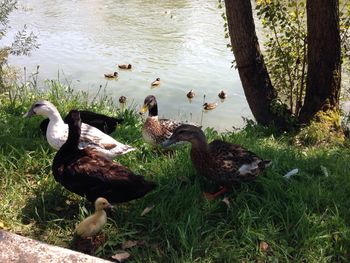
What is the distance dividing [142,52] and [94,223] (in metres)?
10.3

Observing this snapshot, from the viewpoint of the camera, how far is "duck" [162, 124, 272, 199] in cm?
432

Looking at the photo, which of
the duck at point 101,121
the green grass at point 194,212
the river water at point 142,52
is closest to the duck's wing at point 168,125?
the duck at point 101,121

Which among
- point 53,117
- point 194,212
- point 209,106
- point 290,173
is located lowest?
point 209,106

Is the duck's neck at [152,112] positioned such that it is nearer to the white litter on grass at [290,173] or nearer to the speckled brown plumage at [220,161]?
the speckled brown plumage at [220,161]

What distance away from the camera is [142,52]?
13430mm

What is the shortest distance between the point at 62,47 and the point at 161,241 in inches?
422

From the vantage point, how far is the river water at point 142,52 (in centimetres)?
1035

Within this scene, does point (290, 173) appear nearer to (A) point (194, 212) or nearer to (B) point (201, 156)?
(B) point (201, 156)

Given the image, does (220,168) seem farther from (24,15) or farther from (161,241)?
(24,15)

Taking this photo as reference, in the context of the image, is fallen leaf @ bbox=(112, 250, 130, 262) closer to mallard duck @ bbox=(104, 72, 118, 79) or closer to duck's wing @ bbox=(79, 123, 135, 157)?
duck's wing @ bbox=(79, 123, 135, 157)

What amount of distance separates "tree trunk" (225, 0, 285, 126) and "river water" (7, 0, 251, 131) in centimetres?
124

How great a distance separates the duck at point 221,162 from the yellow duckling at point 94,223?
104cm

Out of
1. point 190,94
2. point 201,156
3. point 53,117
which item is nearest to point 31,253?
point 201,156

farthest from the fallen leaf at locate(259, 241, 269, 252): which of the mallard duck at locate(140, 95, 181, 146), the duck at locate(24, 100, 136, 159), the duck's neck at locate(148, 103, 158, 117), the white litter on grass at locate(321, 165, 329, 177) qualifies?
the duck's neck at locate(148, 103, 158, 117)
